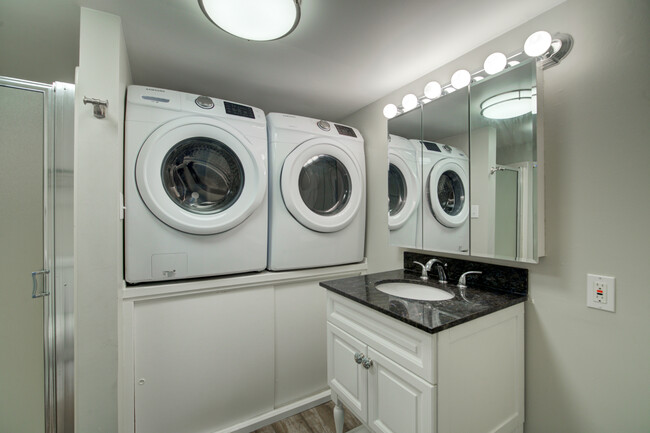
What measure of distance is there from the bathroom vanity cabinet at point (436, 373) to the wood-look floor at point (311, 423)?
523 millimetres

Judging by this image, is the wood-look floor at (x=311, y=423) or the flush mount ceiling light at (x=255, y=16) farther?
the wood-look floor at (x=311, y=423)

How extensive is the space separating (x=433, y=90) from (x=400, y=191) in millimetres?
620

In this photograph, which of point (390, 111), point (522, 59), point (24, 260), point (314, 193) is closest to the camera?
point (522, 59)

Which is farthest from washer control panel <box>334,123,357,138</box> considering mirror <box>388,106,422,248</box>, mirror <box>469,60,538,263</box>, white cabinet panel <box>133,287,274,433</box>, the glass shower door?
the glass shower door

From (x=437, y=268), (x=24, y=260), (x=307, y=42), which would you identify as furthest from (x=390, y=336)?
(x=24, y=260)

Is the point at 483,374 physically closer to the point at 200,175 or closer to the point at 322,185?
the point at 322,185

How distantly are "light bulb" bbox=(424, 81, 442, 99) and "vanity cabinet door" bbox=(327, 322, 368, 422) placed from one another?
136cm

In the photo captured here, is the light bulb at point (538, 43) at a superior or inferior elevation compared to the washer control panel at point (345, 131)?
superior

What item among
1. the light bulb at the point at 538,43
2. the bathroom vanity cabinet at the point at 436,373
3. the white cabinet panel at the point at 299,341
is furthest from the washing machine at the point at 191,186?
the light bulb at the point at 538,43

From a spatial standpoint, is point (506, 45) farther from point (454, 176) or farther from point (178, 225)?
point (178, 225)

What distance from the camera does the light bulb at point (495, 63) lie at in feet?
3.75

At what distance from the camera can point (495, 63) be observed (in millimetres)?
1162

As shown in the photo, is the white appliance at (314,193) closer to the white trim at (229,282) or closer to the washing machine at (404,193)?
the white trim at (229,282)

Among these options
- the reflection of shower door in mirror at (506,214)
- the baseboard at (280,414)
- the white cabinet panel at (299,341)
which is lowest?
the baseboard at (280,414)
